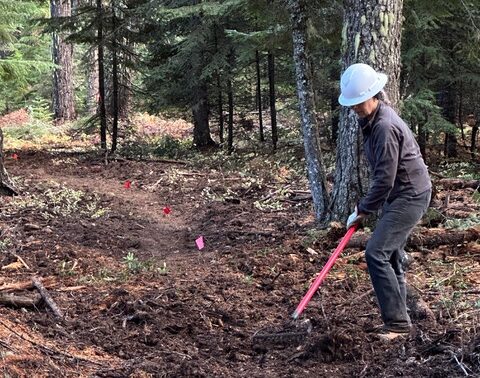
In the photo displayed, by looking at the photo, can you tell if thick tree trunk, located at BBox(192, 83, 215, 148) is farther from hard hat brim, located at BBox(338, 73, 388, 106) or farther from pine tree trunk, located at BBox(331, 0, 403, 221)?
hard hat brim, located at BBox(338, 73, 388, 106)

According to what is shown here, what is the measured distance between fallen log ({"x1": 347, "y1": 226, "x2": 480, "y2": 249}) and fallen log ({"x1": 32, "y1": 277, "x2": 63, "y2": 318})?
3446mm

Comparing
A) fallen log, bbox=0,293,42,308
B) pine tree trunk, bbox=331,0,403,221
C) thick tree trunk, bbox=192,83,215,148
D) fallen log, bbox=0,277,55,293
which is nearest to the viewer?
fallen log, bbox=0,293,42,308

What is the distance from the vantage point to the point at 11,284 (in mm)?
5547

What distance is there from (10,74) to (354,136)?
947cm

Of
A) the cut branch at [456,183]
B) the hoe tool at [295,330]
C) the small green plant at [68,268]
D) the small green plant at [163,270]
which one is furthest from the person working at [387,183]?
the cut branch at [456,183]

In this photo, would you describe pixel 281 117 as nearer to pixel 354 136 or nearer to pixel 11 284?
pixel 354 136

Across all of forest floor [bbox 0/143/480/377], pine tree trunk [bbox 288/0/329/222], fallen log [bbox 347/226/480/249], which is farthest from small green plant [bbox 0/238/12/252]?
fallen log [bbox 347/226/480/249]

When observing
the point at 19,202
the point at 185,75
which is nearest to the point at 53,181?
the point at 19,202

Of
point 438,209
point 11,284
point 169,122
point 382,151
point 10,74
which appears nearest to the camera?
point 382,151

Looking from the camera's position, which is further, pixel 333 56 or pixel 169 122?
pixel 169 122

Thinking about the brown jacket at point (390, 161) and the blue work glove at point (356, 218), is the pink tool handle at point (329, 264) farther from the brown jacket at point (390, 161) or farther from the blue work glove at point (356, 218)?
the brown jacket at point (390, 161)

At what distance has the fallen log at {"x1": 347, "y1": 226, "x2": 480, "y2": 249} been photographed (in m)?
6.22

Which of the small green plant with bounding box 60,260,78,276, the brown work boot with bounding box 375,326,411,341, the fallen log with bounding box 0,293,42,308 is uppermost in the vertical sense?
the brown work boot with bounding box 375,326,411,341

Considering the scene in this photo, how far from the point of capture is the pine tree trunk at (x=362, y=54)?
21.3 ft
